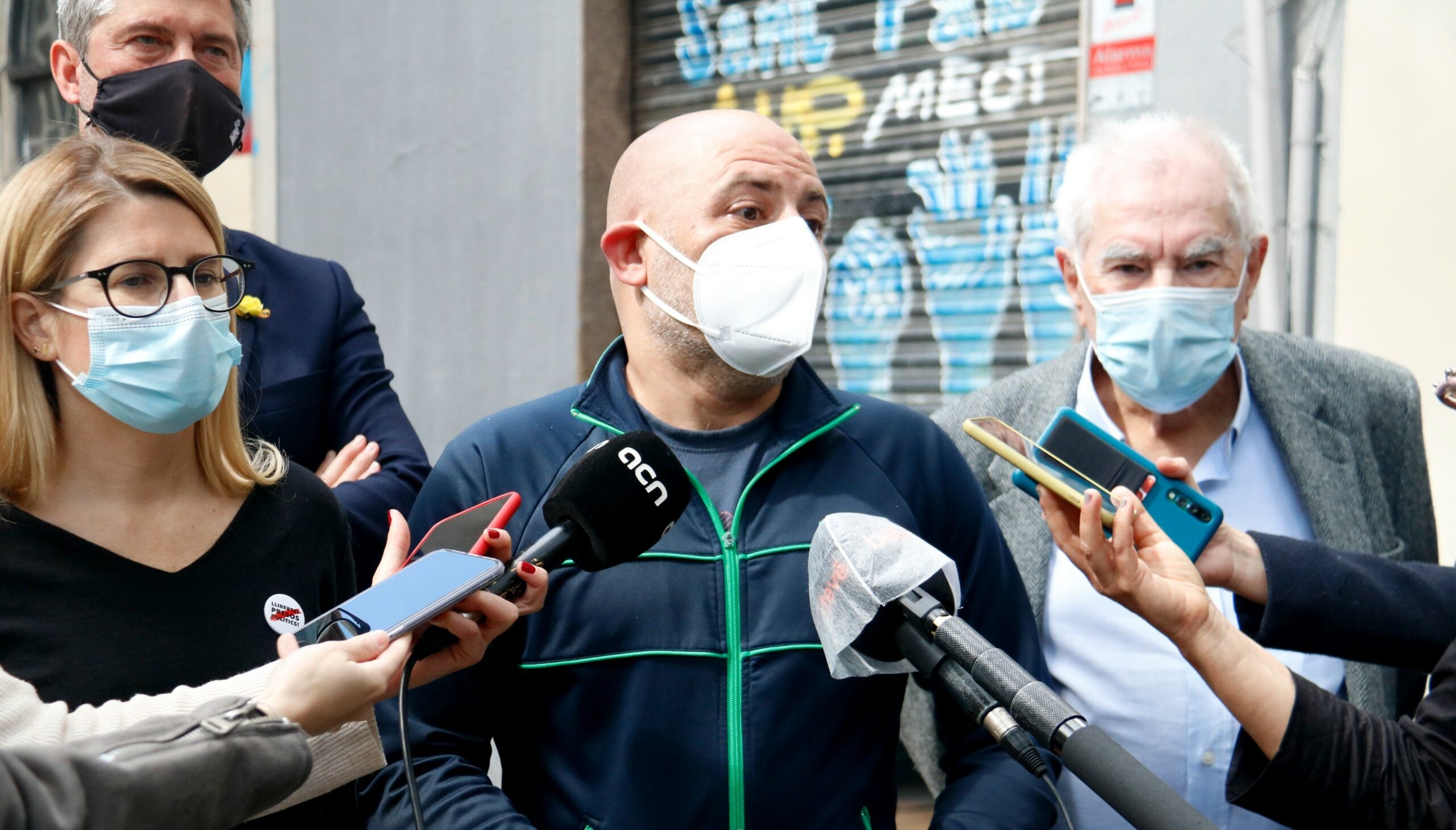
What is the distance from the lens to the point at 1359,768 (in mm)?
2084

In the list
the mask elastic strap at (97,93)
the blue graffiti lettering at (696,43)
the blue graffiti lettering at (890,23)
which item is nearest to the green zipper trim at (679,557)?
the mask elastic strap at (97,93)

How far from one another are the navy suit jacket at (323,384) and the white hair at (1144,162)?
1.60m

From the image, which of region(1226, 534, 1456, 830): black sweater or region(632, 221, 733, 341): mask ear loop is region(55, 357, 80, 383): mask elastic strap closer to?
region(632, 221, 733, 341): mask ear loop

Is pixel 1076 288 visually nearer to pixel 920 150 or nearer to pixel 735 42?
pixel 920 150

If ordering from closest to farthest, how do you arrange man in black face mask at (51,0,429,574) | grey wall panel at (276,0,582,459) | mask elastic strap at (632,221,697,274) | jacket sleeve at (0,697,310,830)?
jacket sleeve at (0,697,310,830), mask elastic strap at (632,221,697,274), man in black face mask at (51,0,429,574), grey wall panel at (276,0,582,459)

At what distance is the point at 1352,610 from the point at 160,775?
1999 mm

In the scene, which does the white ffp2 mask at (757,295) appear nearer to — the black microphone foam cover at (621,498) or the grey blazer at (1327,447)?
the black microphone foam cover at (621,498)

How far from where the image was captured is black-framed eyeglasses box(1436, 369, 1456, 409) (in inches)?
83.9

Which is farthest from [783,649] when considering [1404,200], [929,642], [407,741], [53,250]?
[1404,200]

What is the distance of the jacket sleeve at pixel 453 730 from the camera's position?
2.09m

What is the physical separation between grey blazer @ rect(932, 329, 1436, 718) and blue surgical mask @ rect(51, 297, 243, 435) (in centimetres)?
165

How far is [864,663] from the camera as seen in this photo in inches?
70.6

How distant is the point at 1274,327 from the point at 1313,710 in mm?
2717

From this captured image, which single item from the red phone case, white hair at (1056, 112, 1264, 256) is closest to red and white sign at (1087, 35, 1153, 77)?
white hair at (1056, 112, 1264, 256)
